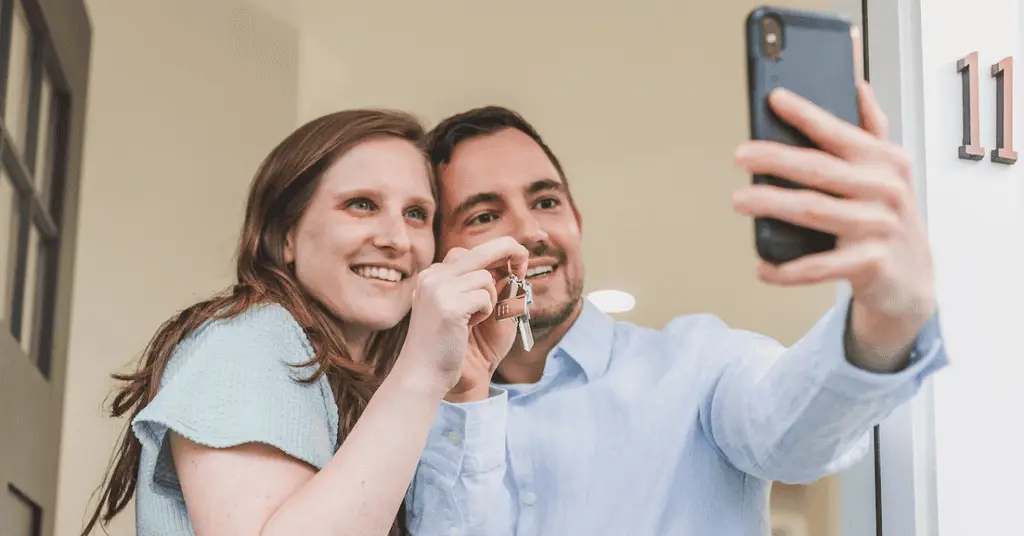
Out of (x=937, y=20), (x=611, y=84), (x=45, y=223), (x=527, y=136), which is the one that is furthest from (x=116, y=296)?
(x=937, y=20)

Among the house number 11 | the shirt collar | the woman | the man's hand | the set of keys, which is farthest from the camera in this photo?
the shirt collar

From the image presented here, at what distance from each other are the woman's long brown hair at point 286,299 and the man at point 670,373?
0.27ft

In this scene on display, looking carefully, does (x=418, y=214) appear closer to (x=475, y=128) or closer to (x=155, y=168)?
(x=475, y=128)

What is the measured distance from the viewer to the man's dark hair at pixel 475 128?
119cm

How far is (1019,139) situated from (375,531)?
68 centimetres

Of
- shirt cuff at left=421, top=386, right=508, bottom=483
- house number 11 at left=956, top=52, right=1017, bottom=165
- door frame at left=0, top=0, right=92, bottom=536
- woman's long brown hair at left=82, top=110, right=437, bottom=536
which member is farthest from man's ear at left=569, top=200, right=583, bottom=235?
door frame at left=0, top=0, right=92, bottom=536

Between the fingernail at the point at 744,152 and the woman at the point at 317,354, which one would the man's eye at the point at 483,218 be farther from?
the fingernail at the point at 744,152

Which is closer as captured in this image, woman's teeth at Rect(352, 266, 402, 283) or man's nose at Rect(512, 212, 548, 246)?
woman's teeth at Rect(352, 266, 402, 283)

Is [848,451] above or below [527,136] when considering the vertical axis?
below

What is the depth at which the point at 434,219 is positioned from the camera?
1.18 meters

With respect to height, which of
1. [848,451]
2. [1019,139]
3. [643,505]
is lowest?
[643,505]

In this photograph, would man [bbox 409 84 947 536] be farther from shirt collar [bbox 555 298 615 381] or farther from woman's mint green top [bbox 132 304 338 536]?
woman's mint green top [bbox 132 304 338 536]

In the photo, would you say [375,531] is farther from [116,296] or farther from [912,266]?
[116,296]

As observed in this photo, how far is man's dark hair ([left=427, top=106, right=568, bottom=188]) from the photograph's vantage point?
1.19 meters
